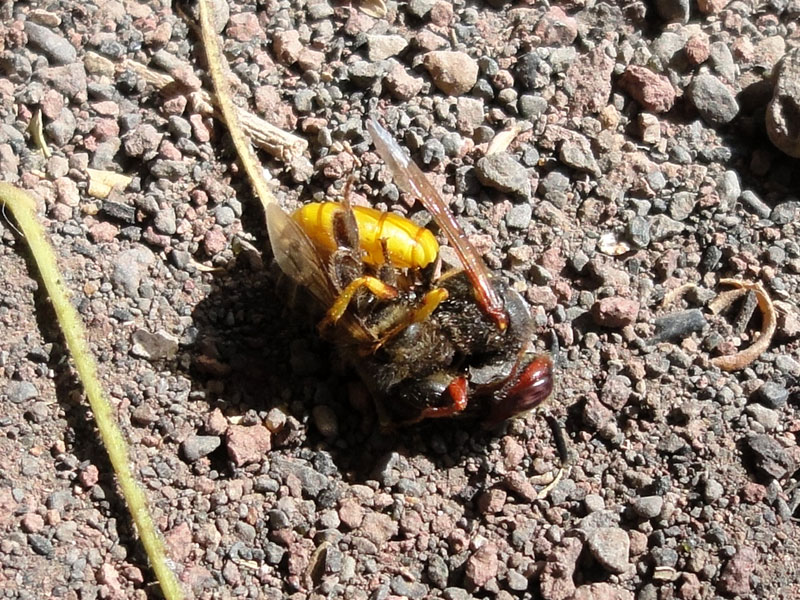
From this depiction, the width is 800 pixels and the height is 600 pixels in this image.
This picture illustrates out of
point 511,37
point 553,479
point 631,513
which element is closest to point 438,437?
point 553,479

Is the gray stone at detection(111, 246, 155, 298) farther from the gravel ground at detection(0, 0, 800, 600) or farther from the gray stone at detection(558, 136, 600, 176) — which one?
the gray stone at detection(558, 136, 600, 176)

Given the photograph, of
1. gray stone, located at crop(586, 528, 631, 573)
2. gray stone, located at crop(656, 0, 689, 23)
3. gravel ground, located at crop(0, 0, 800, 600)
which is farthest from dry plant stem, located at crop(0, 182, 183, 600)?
gray stone, located at crop(656, 0, 689, 23)

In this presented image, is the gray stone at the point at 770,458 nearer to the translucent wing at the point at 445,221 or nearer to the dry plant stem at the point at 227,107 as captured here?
the translucent wing at the point at 445,221

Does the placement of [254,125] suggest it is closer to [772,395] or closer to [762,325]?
[762,325]

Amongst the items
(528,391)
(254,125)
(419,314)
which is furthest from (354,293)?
(254,125)

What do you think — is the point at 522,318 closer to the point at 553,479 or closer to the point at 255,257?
the point at 553,479
